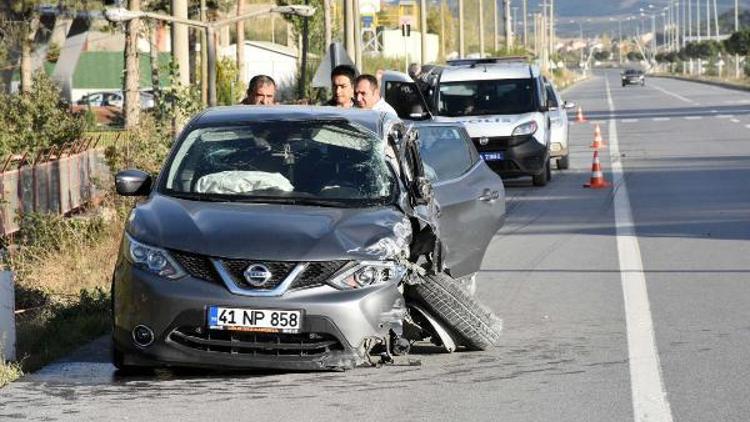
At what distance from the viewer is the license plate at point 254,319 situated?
29.9ft

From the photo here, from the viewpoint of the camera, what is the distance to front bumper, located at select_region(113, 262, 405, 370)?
29.9ft

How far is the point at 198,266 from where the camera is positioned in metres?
9.20

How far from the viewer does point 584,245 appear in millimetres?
17500

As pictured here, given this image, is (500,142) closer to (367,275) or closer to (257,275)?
(367,275)

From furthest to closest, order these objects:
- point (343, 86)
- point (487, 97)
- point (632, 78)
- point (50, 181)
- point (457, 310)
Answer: point (632, 78) < point (487, 97) < point (50, 181) < point (343, 86) < point (457, 310)

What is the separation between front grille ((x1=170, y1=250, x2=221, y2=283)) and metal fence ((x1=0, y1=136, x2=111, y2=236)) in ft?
34.2

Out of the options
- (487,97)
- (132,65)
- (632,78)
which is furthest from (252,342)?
(632,78)

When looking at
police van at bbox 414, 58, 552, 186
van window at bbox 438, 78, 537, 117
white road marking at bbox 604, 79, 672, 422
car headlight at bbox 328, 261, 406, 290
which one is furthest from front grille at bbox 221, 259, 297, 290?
van window at bbox 438, 78, 537, 117

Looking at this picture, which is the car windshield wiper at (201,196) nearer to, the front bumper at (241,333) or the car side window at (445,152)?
the front bumper at (241,333)

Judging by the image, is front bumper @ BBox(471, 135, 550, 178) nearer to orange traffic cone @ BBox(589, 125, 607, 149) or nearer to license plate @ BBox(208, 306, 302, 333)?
orange traffic cone @ BBox(589, 125, 607, 149)

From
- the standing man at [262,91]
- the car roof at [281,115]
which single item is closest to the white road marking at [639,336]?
the car roof at [281,115]

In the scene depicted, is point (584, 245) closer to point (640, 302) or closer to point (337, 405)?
point (640, 302)

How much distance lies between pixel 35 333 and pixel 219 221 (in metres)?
2.76

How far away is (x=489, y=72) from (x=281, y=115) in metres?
16.4
